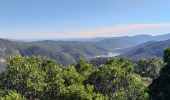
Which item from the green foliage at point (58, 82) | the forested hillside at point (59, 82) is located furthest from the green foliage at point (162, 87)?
the green foliage at point (58, 82)

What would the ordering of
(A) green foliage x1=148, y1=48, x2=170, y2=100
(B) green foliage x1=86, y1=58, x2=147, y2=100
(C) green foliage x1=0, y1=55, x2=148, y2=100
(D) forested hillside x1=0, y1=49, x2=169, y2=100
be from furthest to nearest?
(B) green foliage x1=86, y1=58, x2=147, y2=100
(C) green foliage x1=0, y1=55, x2=148, y2=100
(D) forested hillside x1=0, y1=49, x2=169, y2=100
(A) green foliage x1=148, y1=48, x2=170, y2=100

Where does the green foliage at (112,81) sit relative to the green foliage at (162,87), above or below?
below

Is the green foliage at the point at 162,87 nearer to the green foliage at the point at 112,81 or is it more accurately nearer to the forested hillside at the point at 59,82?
the forested hillside at the point at 59,82

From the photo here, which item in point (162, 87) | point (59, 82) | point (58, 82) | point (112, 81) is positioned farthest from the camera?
point (112, 81)

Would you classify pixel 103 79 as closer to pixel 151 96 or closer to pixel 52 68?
pixel 52 68

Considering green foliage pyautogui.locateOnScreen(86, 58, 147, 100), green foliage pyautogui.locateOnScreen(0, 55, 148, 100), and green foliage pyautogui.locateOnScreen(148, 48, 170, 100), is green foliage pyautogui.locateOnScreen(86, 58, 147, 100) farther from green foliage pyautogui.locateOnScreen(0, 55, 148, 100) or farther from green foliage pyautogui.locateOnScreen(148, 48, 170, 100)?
green foliage pyautogui.locateOnScreen(148, 48, 170, 100)

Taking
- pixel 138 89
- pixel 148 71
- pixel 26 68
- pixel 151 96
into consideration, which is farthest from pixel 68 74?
pixel 148 71

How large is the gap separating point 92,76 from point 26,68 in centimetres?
2237

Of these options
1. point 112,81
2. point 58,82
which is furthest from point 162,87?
point 112,81

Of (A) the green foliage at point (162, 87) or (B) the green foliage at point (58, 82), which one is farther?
(B) the green foliage at point (58, 82)

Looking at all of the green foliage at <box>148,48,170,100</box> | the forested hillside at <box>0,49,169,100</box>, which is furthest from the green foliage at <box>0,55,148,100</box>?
the green foliage at <box>148,48,170,100</box>

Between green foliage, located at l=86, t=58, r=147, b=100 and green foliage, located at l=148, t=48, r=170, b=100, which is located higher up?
green foliage, located at l=148, t=48, r=170, b=100

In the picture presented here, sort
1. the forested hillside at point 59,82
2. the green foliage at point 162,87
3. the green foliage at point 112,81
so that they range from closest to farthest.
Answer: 1. the green foliage at point 162,87
2. the forested hillside at point 59,82
3. the green foliage at point 112,81

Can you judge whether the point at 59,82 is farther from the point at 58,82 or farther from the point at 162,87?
the point at 162,87
